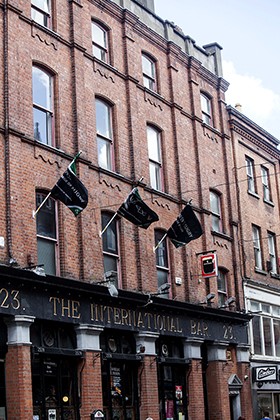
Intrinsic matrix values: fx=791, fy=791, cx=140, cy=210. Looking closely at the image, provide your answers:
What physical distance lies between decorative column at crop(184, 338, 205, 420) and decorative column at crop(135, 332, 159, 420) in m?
2.40

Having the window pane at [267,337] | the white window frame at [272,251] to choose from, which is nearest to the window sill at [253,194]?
the white window frame at [272,251]

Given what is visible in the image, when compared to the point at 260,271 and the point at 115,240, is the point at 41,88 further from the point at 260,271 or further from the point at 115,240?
the point at 260,271

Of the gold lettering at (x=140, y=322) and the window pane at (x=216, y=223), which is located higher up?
the window pane at (x=216, y=223)

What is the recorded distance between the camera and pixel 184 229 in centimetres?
2498

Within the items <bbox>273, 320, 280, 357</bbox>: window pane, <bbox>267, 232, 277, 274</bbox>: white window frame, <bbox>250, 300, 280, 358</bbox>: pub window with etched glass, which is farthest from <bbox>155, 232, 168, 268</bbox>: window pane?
<bbox>267, 232, 277, 274</bbox>: white window frame

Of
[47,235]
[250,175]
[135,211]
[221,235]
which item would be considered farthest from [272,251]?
[47,235]

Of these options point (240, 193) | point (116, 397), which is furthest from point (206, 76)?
point (116, 397)

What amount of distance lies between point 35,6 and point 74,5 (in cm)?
178

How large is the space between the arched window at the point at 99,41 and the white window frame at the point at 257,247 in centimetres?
1186

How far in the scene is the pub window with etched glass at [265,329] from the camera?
32.4 meters

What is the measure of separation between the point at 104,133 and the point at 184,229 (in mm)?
4033

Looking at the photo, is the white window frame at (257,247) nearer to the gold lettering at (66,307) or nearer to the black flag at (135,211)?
the black flag at (135,211)

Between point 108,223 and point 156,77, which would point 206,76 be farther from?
point 108,223

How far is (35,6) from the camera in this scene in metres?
23.3
